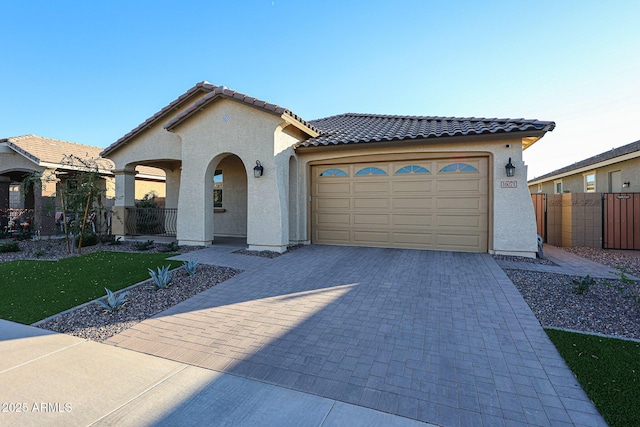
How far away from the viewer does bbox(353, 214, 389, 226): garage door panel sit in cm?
1005

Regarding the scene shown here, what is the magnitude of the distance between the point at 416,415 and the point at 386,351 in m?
1.01

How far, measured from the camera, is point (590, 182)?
57.0 feet

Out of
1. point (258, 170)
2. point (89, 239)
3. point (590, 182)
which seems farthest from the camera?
point (590, 182)

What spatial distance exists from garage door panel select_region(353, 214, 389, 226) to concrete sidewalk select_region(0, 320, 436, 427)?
7768 mm

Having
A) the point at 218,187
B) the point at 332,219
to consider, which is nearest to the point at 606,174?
the point at 332,219

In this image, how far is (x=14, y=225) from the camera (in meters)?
14.1

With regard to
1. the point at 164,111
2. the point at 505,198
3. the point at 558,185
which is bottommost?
the point at 505,198

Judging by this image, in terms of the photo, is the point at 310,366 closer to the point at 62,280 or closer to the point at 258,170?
the point at 62,280

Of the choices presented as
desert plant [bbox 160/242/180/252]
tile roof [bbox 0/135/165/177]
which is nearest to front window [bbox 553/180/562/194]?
desert plant [bbox 160/242/180/252]

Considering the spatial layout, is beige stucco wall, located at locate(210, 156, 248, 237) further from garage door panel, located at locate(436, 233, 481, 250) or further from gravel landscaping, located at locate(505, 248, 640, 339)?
gravel landscaping, located at locate(505, 248, 640, 339)

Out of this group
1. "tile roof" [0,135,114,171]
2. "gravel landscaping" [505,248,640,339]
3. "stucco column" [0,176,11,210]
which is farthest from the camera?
"stucco column" [0,176,11,210]

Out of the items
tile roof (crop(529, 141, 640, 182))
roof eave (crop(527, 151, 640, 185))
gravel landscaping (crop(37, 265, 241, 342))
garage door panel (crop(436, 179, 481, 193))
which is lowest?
gravel landscaping (crop(37, 265, 241, 342))

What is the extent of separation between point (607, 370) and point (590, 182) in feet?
64.6

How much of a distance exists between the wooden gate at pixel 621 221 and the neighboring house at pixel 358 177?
189 inches
